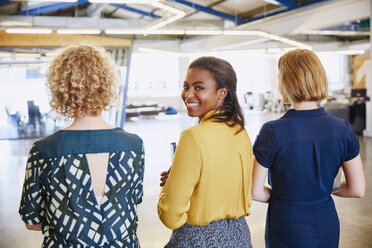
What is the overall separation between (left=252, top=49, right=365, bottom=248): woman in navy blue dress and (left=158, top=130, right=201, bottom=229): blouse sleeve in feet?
1.22

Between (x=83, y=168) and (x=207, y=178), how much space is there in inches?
16.8

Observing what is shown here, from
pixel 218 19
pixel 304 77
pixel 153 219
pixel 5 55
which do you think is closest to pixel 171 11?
pixel 153 219

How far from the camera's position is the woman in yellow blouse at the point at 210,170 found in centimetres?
113

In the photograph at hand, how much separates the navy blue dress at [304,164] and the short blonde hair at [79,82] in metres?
0.65

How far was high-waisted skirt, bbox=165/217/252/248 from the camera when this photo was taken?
1209mm

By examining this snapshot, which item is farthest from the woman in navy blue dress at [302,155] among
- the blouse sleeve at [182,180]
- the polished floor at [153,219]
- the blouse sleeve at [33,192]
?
the blouse sleeve at [33,192]

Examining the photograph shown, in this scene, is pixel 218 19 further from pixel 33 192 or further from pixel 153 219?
pixel 33 192

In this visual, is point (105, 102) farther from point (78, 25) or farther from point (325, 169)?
point (78, 25)

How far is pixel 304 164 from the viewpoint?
1382 millimetres

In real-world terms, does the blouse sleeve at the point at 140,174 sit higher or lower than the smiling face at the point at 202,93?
lower

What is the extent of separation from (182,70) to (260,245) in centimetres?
2050

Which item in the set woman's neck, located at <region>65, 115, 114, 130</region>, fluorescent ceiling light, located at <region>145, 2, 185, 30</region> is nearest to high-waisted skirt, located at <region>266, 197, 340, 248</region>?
woman's neck, located at <region>65, 115, 114, 130</region>

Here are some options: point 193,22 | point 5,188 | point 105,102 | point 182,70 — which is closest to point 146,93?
point 182,70

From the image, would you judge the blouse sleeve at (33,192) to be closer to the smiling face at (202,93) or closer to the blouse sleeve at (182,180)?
the blouse sleeve at (182,180)
